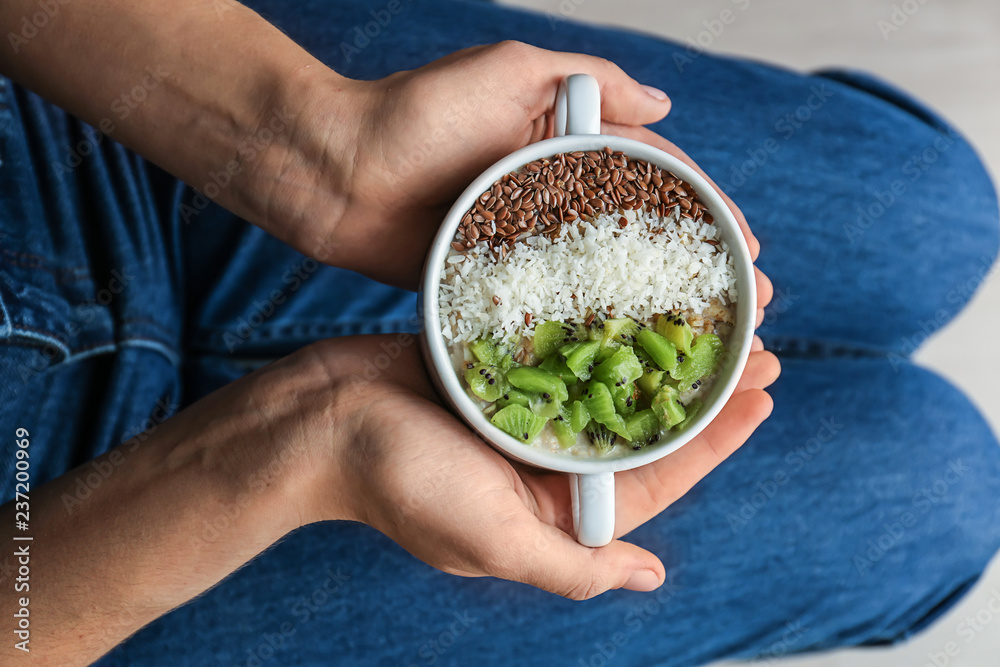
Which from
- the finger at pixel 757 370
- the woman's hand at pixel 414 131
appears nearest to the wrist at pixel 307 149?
the woman's hand at pixel 414 131

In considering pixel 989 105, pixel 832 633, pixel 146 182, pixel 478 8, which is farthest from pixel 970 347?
pixel 146 182

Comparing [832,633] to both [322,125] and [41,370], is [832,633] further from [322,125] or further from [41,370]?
[41,370]

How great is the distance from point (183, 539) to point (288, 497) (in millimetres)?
164

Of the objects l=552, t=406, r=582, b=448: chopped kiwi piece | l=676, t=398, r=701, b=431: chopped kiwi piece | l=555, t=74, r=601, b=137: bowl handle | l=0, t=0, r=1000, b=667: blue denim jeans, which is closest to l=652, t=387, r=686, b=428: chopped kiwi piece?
l=676, t=398, r=701, b=431: chopped kiwi piece

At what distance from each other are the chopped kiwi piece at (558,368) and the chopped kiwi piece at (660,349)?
11cm

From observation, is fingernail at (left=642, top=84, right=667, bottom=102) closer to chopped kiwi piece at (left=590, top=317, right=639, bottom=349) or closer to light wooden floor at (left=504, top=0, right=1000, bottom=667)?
chopped kiwi piece at (left=590, top=317, right=639, bottom=349)

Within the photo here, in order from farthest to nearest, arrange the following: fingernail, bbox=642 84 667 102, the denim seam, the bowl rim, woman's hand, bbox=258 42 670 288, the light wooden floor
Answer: the light wooden floor
the denim seam
fingernail, bbox=642 84 667 102
woman's hand, bbox=258 42 670 288
the bowl rim

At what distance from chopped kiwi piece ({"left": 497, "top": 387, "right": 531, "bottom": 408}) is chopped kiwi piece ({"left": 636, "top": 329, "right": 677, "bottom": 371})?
18cm

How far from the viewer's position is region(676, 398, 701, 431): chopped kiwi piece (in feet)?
3.13

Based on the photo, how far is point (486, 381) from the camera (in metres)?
0.96

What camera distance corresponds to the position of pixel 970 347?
2.41 metres

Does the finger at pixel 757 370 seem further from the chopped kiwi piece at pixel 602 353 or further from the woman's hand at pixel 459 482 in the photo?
the chopped kiwi piece at pixel 602 353

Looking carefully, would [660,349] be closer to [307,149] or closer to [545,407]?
[545,407]

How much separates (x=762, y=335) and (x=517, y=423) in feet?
2.60
